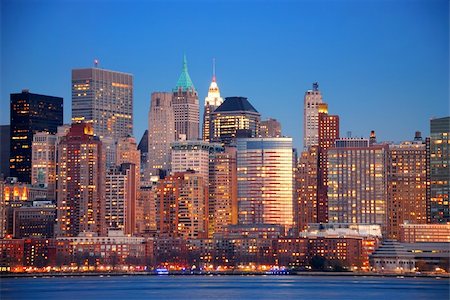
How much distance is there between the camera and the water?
Result: 450ft

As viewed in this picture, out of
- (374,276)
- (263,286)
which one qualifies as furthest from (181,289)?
(374,276)

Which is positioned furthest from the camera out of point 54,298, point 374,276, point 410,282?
point 374,276

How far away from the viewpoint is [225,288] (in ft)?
491

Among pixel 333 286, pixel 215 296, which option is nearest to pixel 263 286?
pixel 333 286

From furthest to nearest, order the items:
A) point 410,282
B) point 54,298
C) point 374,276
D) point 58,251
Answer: point 58,251 → point 374,276 → point 410,282 → point 54,298

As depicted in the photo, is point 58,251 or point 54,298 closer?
point 54,298

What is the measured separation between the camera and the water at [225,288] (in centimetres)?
13712

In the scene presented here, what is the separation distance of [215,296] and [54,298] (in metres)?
13.5

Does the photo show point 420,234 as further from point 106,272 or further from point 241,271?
point 106,272

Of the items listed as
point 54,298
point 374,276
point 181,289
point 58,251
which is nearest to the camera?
point 54,298

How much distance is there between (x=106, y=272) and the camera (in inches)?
7662

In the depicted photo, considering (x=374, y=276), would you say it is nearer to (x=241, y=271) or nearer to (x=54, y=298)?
(x=241, y=271)

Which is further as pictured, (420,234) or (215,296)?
(420,234)

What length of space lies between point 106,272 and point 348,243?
29286 millimetres
